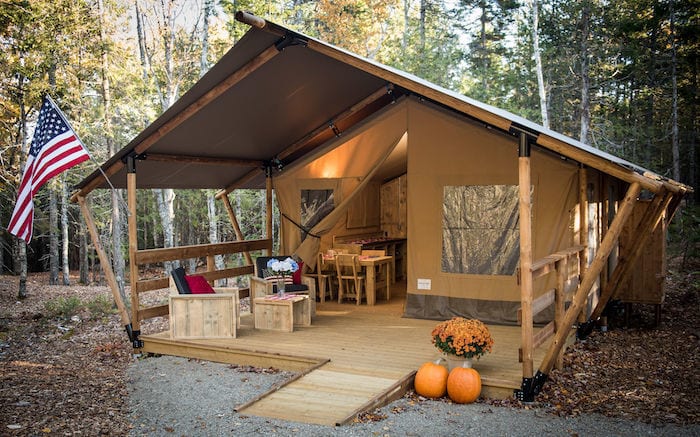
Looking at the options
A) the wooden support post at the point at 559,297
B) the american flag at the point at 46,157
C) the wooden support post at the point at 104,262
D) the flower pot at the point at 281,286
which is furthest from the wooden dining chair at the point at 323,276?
the wooden support post at the point at 559,297

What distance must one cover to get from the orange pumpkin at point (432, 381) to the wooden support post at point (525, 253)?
2.30 ft

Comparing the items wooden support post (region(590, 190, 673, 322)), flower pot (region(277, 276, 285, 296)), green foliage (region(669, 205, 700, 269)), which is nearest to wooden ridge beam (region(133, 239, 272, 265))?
flower pot (region(277, 276, 285, 296))

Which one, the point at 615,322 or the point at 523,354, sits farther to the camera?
the point at 615,322

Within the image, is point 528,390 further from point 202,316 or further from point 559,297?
point 202,316

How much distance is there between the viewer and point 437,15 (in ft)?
76.6

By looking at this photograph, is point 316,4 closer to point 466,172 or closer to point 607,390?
point 466,172

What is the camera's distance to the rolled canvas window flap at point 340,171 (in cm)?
843

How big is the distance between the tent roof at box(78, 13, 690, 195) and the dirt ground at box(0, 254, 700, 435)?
1945 mm

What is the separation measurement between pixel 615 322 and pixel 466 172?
3393 millimetres

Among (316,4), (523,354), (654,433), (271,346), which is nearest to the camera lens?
(654,433)

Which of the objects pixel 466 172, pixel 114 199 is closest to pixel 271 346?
pixel 466 172

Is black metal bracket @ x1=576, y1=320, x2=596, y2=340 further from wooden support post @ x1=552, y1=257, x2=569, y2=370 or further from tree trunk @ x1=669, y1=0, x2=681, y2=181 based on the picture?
tree trunk @ x1=669, y1=0, x2=681, y2=181

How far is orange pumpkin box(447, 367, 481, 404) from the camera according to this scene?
5.09 metres

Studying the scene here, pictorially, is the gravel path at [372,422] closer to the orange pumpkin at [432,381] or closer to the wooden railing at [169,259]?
the orange pumpkin at [432,381]
